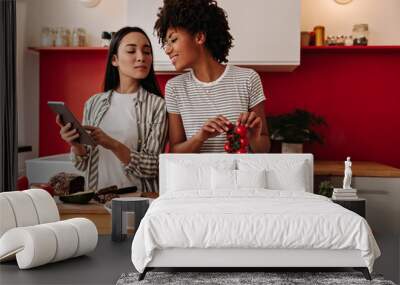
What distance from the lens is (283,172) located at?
5516mm

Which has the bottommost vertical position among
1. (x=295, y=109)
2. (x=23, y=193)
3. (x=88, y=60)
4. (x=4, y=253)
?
(x=4, y=253)

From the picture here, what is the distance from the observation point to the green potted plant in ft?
21.4

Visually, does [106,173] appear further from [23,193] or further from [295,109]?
[295,109]

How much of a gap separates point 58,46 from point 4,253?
285cm

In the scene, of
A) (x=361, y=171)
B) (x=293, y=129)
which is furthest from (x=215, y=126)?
(x=361, y=171)

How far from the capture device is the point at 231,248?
433 cm

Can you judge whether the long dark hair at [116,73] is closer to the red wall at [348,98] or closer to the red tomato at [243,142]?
the red wall at [348,98]

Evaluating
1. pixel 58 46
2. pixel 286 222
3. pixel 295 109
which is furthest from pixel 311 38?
pixel 286 222

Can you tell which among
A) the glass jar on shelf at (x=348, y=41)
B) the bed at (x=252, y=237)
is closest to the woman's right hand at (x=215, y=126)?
the bed at (x=252, y=237)

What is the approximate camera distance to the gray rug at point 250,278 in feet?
13.8

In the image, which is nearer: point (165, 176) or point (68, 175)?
point (165, 176)

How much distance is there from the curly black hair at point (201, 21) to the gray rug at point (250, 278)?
2.35 meters

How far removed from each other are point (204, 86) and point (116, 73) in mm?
814

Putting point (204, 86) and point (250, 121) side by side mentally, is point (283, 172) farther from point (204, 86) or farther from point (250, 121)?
point (204, 86)
